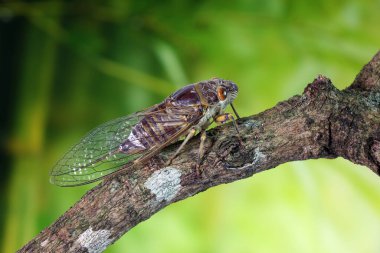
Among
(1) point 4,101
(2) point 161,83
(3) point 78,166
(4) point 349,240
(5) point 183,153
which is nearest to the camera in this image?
(5) point 183,153

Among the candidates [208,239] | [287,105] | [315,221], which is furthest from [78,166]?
[315,221]

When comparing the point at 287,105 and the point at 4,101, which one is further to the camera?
the point at 4,101

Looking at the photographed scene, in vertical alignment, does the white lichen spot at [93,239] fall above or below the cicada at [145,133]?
below

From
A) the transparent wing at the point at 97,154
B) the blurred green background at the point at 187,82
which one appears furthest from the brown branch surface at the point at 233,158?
the blurred green background at the point at 187,82

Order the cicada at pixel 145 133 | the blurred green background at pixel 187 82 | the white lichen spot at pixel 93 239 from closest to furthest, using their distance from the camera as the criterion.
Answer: the white lichen spot at pixel 93 239 < the cicada at pixel 145 133 < the blurred green background at pixel 187 82

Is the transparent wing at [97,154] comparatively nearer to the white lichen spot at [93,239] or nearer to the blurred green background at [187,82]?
the white lichen spot at [93,239]

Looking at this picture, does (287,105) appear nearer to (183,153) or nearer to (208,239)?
(183,153)
